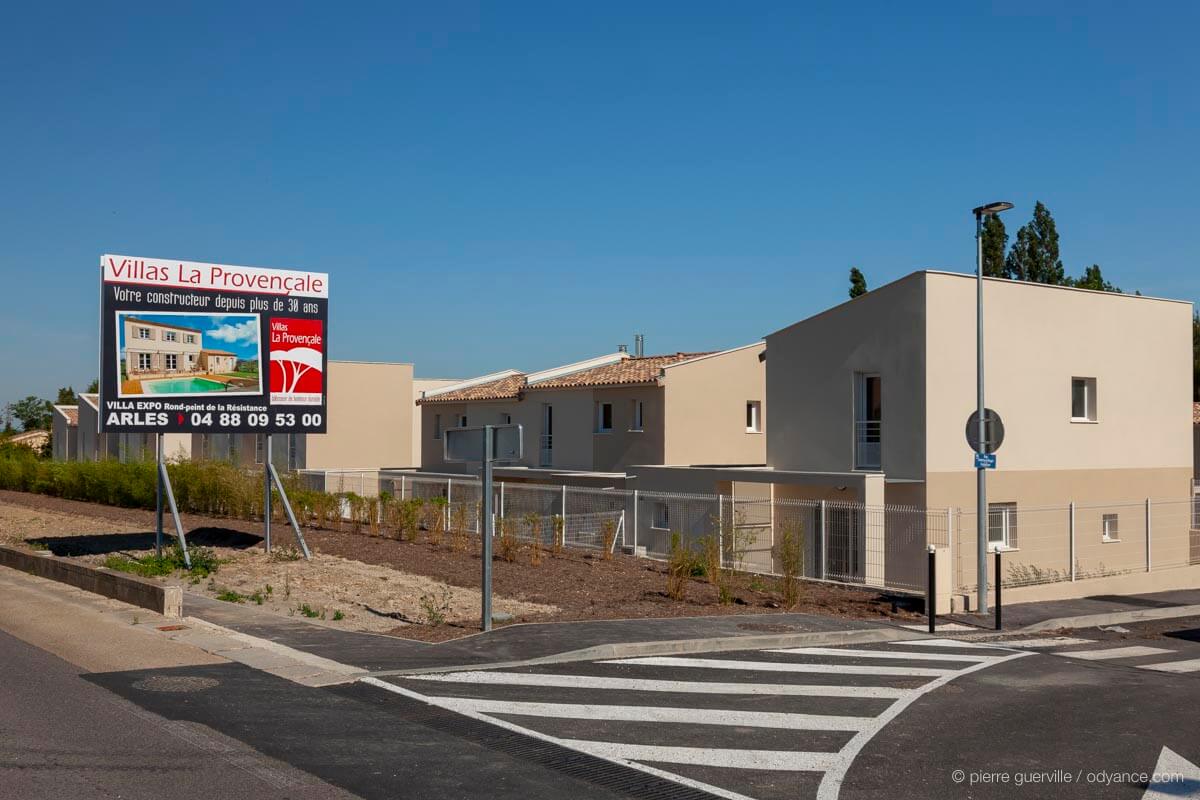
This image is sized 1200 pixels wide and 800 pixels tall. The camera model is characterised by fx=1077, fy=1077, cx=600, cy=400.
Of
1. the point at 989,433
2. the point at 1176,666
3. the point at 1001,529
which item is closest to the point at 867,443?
the point at 1001,529

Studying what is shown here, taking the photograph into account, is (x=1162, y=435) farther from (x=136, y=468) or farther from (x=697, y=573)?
(x=136, y=468)

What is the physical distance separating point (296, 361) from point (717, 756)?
1481 centimetres

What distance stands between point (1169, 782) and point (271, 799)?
20.2 ft

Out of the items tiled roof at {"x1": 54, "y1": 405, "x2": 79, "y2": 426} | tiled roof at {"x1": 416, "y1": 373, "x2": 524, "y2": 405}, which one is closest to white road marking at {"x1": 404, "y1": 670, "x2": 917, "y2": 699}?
tiled roof at {"x1": 416, "y1": 373, "x2": 524, "y2": 405}

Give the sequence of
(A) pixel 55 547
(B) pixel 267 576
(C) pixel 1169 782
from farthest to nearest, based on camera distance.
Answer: (A) pixel 55 547 → (B) pixel 267 576 → (C) pixel 1169 782

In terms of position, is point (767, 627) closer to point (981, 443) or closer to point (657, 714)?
point (657, 714)

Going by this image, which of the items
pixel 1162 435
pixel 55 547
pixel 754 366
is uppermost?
pixel 754 366

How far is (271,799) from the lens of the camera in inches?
264

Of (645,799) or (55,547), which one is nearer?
(645,799)

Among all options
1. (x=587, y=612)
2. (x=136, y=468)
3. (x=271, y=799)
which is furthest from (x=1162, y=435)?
(x=136, y=468)

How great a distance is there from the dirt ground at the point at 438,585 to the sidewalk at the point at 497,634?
2.11ft

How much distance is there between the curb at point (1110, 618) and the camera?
1706cm

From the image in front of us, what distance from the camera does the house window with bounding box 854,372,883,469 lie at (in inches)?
966

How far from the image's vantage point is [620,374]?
3794 cm
